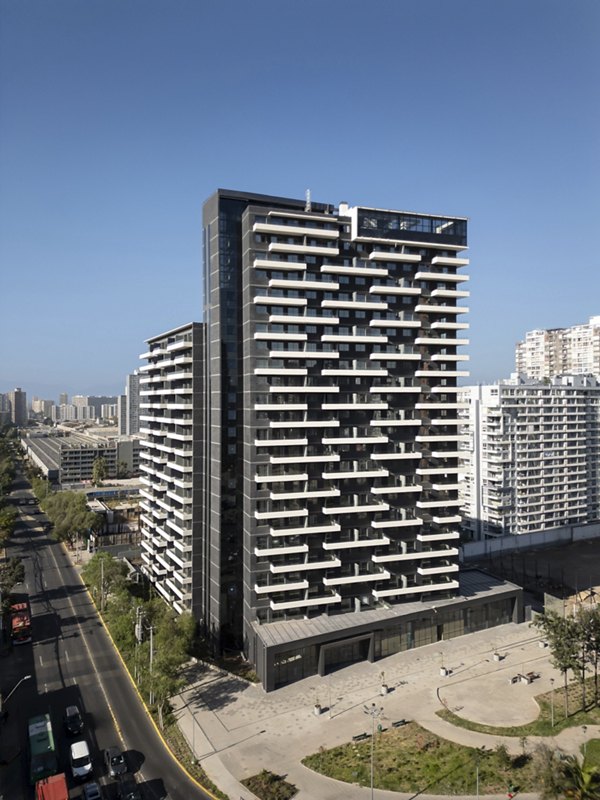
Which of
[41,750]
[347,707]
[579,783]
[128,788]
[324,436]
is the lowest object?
[347,707]

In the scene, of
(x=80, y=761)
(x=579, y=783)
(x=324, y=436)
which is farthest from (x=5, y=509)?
(x=579, y=783)

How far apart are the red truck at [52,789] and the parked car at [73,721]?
8001 mm

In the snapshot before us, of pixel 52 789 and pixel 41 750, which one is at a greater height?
pixel 52 789

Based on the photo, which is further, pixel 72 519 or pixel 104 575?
pixel 72 519

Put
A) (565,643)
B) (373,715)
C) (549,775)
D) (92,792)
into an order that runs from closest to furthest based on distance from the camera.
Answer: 1. (549,775)
2. (92,792)
3. (373,715)
4. (565,643)

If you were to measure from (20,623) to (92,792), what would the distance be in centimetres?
3574

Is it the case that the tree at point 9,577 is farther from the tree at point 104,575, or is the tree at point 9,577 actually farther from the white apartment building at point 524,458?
the white apartment building at point 524,458

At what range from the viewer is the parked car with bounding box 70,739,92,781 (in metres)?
43.0

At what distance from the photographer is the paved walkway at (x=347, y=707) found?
4506 centimetres

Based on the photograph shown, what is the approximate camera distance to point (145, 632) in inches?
2518

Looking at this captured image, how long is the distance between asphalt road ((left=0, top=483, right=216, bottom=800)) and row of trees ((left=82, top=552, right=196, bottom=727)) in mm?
2003

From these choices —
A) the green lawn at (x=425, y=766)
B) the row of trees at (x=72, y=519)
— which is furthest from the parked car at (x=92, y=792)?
the row of trees at (x=72, y=519)

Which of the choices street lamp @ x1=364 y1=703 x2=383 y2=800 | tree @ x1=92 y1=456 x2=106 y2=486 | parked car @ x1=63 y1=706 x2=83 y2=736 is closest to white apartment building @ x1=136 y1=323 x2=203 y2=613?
parked car @ x1=63 y1=706 x2=83 y2=736

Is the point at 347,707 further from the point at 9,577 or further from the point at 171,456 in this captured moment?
the point at 9,577
